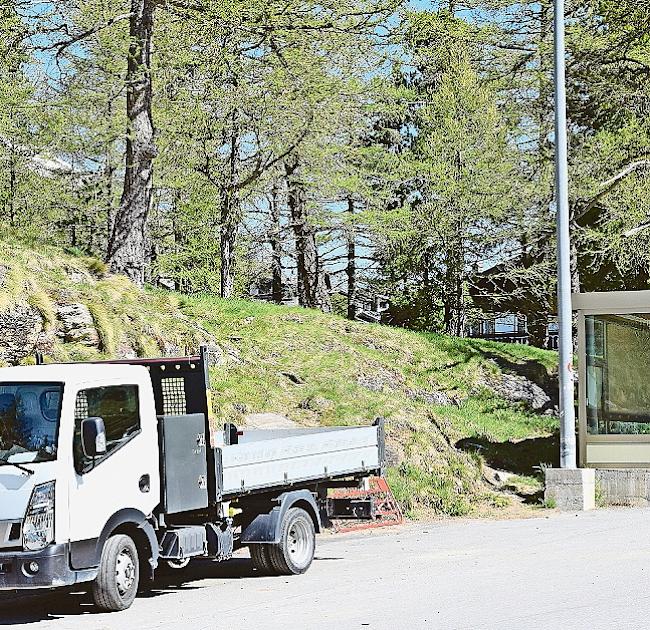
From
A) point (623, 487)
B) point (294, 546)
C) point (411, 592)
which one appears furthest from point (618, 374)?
point (411, 592)

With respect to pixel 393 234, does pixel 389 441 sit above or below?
below

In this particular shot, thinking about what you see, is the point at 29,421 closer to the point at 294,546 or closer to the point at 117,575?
the point at 117,575

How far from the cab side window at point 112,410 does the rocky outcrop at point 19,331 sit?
7.90 meters

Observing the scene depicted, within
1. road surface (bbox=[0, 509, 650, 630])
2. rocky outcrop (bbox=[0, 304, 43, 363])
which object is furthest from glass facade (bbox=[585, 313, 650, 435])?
rocky outcrop (bbox=[0, 304, 43, 363])

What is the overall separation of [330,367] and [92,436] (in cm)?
1634

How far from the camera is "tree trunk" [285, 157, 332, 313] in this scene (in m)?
39.0

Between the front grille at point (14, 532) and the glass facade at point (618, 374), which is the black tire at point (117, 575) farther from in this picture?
the glass facade at point (618, 374)

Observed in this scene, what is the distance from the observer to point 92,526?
10141 mm

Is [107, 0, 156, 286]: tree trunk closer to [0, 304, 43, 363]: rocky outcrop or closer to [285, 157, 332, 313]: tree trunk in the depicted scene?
[0, 304, 43, 363]: rocky outcrop

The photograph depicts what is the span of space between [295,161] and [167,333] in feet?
54.2

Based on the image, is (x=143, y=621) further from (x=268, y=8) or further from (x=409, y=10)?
(x=409, y=10)

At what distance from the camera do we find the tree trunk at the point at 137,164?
2502 centimetres

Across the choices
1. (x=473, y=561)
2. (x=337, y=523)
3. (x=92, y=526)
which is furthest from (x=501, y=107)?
Answer: (x=92, y=526)

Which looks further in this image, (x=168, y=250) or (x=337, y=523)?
(x=168, y=250)
